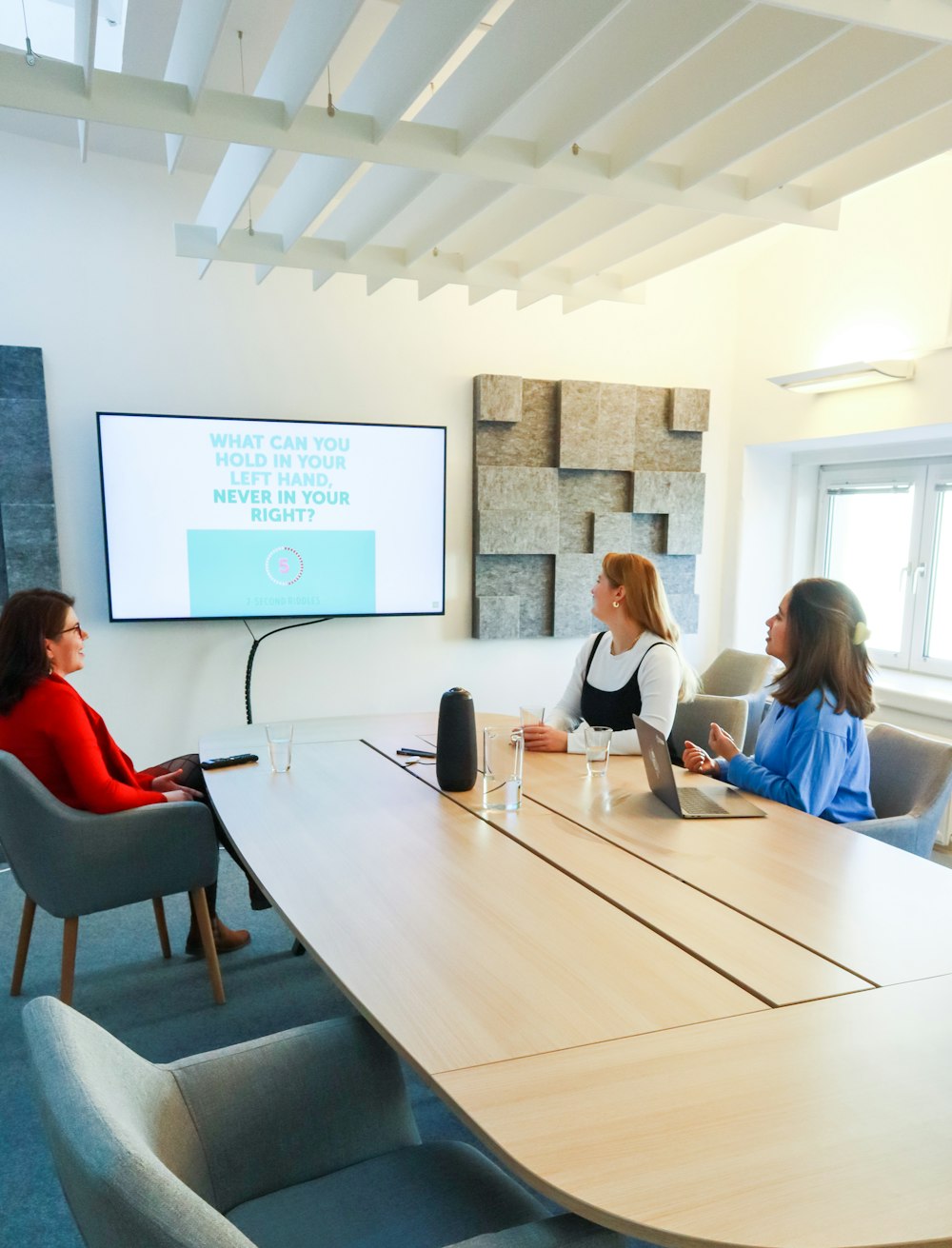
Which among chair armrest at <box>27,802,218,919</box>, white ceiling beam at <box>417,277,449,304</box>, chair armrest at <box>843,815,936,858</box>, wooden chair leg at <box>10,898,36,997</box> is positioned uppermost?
white ceiling beam at <box>417,277,449,304</box>

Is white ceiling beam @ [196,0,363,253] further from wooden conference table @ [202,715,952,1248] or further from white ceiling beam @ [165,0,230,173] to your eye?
wooden conference table @ [202,715,952,1248]

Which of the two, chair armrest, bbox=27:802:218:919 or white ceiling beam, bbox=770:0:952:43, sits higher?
white ceiling beam, bbox=770:0:952:43

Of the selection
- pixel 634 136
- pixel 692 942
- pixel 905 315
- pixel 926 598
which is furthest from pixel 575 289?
pixel 692 942

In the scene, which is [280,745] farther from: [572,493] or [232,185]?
[572,493]

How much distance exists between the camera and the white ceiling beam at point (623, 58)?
174cm

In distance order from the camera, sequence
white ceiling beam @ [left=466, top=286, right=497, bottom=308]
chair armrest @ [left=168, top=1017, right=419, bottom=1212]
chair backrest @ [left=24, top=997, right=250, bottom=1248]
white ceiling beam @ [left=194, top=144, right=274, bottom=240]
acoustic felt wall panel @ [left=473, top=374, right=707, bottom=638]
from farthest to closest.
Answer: acoustic felt wall panel @ [left=473, top=374, right=707, bottom=638]
white ceiling beam @ [left=466, top=286, right=497, bottom=308]
white ceiling beam @ [left=194, top=144, right=274, bottom=240]
chair armrest @ [left=168, top=1017, right=419, bottom=1212]
chair backrest @ [left=24, top=997, right=250, bottom=1248]

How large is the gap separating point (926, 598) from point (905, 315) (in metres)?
1.39

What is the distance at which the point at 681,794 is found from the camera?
89.9 inches

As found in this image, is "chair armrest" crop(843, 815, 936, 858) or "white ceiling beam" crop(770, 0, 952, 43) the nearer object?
"white ceiling beam" crop(770, 0, 952, 43)

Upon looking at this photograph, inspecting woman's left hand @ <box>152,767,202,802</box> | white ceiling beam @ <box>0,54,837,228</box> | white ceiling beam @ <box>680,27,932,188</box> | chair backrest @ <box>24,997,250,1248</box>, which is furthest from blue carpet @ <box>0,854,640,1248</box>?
white ceiling beam @ <box>680,27,932,188</box>

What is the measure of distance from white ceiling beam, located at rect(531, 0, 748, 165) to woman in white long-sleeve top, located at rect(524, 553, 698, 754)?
4.34 ft

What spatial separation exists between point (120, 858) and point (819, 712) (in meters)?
1.88

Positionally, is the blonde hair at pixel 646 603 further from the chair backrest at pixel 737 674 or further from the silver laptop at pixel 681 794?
the chair backrest at pixel 737 674

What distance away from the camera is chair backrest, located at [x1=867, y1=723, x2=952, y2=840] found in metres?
2.34
